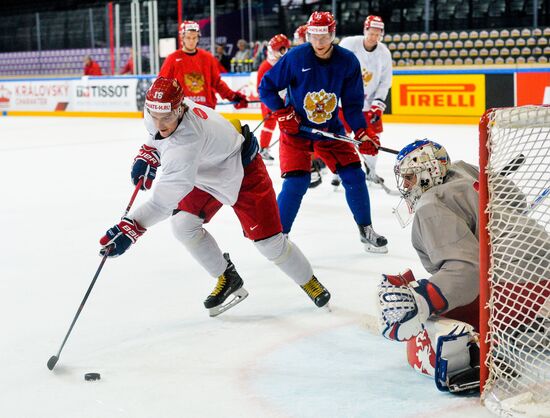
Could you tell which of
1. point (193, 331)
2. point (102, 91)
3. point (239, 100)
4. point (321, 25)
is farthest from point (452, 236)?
point (102, 91)

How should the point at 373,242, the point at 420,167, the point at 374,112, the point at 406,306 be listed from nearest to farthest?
the point at 406,306
the point at 420,167
the point at 373,242
the point at 374,112

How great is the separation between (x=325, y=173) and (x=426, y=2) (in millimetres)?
6569

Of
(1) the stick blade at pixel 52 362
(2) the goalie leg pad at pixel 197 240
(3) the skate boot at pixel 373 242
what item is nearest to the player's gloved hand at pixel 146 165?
(2) the goalie leg pad at pixel 197 240

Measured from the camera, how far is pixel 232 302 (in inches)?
125

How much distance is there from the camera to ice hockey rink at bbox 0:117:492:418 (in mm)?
2268

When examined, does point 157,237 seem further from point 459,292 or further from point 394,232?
point 459,292

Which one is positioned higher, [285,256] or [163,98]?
[163,98]

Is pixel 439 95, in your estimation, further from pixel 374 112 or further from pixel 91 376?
pixel 91 376

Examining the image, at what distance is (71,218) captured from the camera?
5156 mm

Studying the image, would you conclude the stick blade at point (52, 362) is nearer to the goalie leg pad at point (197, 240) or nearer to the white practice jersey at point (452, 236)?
the goalie leg pad at point (197, 240)

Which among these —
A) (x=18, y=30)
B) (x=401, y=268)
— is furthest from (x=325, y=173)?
(x=18, y=30)

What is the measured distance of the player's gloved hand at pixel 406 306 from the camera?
2.17 meters

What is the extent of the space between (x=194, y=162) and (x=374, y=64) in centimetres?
343

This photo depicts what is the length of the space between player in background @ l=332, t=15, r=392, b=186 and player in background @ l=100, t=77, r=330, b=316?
2.70m
